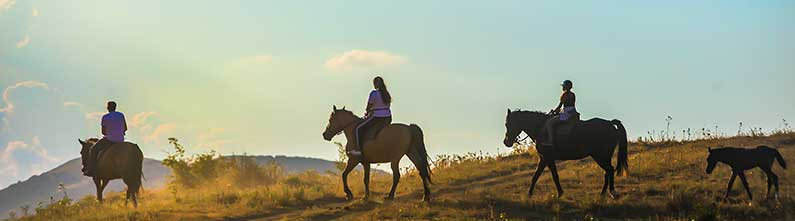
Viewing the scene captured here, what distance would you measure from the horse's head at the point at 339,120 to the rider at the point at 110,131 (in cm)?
532

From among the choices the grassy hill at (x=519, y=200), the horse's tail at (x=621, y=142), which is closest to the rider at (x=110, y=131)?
the grassy hill at (x=519, y=200)

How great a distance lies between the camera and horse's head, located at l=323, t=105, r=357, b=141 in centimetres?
1947

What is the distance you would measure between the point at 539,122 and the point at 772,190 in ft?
16.2

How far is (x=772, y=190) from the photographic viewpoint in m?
17.1

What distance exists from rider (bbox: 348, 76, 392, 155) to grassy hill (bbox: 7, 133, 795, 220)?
65.6 inches

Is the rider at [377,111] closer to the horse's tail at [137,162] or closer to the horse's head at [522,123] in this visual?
the horse's head at [522,123]

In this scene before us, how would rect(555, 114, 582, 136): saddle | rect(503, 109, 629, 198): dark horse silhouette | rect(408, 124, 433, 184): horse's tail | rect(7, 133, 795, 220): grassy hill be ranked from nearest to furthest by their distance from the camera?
1. rect(7, 133, 795, 220): grassy hill
2. rect(503, 109, 629, 198): dark horse silhouette
3. rect(555, 114, 582, 136): saddle
4. rect(408, 124, 433, 184): horse's tail

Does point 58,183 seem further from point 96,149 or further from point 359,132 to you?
point 359,132

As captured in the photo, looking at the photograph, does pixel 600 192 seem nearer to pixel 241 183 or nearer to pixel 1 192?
pixel 241 183

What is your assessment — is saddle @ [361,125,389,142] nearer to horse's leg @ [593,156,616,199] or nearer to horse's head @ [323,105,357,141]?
horse's head @ [323,105,357,141]

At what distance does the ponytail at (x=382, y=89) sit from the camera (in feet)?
59.6

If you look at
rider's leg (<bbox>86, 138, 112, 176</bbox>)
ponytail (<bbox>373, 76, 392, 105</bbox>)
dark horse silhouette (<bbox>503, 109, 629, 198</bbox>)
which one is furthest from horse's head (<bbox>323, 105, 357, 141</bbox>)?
rider's leg (<bbox>86, 138, 112, 176</bbox>)

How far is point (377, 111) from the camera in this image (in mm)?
18297

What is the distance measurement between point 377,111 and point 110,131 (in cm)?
705
